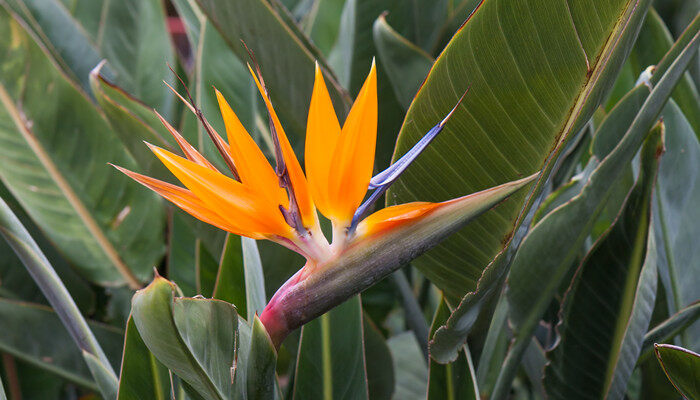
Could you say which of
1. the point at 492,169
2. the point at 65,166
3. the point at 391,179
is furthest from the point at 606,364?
the point at 65,166

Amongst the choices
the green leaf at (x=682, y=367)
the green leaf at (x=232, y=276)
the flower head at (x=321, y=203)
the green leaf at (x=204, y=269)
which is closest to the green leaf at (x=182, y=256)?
the green leaf at (x=204, y=269)

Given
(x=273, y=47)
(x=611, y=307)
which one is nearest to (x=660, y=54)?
(x=611, y=307)

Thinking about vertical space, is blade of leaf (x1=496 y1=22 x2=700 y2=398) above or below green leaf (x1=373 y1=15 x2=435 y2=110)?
below

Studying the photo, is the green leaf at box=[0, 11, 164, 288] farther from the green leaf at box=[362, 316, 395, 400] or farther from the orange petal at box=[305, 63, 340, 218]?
the orange petal at box=[305, 63, 340, 218]

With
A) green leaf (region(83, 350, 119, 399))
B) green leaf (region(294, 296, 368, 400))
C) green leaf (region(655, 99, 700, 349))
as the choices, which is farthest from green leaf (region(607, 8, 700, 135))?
green leaf (region(83, 350, 119, 399))

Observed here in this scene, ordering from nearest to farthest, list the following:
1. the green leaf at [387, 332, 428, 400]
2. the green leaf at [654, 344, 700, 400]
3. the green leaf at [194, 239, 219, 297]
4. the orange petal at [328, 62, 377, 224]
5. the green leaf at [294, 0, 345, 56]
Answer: the orange petal at [328, 62, 377, 224]
the green leaf at [654, 344, 700, 400]
the green leaf at [194, 239, 219, 297]
the green leaf at [294, 0, 345, 56]
the green leaf at [387, 332, 428, 400]

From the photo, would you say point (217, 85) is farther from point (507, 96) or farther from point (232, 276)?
point (507, 96)
